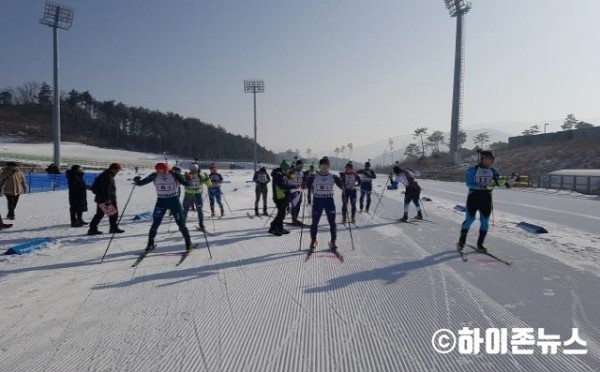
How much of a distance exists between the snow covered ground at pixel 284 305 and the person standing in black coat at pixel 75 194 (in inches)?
74.5

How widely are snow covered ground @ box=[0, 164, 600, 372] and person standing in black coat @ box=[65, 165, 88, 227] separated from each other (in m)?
1.89

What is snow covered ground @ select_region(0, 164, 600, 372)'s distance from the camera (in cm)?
310

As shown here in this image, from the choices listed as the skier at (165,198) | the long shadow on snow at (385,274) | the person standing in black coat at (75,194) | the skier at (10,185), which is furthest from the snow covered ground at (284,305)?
the skier at (10,185)

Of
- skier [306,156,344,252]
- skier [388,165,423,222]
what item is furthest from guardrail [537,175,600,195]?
skier [306,156,344,252]

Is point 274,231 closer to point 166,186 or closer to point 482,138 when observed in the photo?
point 166,186

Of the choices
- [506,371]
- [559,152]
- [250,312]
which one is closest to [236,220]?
[250,312]

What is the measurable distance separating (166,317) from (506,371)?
10.9 ft

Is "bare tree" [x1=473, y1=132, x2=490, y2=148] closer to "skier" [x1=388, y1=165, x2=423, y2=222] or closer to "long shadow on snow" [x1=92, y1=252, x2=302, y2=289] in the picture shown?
"skier" [x1=388, y1=165, x2=423, y2=222]

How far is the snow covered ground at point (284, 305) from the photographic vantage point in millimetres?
3104

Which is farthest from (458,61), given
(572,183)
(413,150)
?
(413,150)

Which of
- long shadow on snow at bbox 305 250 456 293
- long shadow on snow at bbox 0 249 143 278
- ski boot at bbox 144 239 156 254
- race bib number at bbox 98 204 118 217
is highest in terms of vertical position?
race bib number at bbox 98 204 118 217

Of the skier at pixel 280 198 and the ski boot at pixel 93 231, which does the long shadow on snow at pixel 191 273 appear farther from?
the ski boot at pixel 93 231

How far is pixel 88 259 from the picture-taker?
248 inches

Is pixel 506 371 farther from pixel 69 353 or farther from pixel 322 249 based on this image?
pixel 322 249
